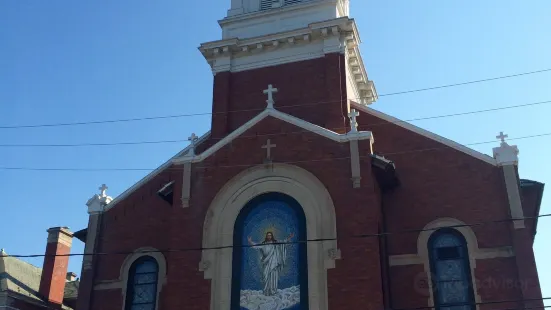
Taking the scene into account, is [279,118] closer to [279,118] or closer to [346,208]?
[279,118]

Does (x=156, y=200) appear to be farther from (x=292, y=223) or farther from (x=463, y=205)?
(x=463, y=205)

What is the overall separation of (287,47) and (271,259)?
363 inches

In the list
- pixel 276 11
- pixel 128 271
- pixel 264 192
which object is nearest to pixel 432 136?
pixel 264 192

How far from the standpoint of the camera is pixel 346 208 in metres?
18.6

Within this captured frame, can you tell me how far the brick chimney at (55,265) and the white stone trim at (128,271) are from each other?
12.8 feet

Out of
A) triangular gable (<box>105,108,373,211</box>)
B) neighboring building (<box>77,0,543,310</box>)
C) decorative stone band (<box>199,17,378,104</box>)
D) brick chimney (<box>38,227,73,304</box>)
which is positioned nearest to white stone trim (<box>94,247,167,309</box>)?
neighboring building (<box>77,0,543,310</box>)

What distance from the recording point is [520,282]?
18.1 m

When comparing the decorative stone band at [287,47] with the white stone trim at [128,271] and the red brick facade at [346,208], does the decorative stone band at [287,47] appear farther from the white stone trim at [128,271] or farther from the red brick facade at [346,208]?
the white stone trim at [128,271]

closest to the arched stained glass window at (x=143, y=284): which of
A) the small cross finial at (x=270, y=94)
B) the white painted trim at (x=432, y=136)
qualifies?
the small cross finial at (x=270, y=94)

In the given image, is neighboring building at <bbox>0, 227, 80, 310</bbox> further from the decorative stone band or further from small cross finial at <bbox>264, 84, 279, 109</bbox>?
small cross finial at <bbox>264, 84, 279, 109</bbox>

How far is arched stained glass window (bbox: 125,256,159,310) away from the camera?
69.0 feet

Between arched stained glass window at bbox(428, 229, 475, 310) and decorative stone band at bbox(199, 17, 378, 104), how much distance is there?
26.1ft

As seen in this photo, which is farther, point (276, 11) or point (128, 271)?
point (276, 11)

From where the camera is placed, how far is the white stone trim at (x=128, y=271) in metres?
21.1
